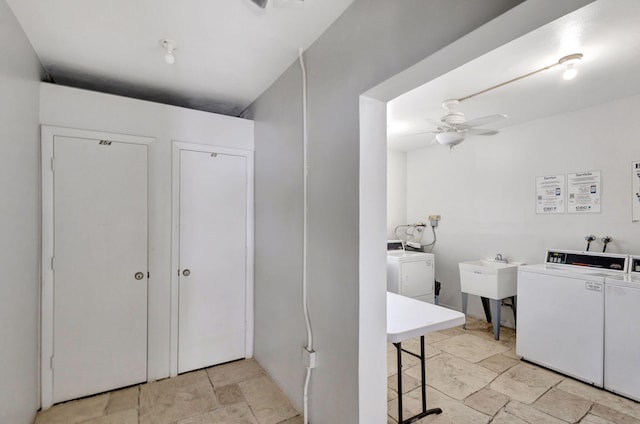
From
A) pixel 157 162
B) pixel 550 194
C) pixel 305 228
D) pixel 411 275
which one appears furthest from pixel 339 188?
pixel 550 194

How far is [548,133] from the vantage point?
11.1 ft

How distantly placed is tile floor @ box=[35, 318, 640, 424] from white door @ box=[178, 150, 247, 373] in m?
0.23

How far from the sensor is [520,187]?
361 cm

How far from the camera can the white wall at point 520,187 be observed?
2.87 metres

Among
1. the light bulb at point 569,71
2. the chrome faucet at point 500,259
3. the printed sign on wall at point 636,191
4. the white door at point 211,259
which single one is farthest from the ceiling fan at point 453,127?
the white door at point 211,259

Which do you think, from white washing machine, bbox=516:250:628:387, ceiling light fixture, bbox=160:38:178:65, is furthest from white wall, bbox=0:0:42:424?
white washing machine, bbox=516:250:628:387

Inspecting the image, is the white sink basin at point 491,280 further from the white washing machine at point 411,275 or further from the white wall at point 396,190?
the white wall at point 396,190

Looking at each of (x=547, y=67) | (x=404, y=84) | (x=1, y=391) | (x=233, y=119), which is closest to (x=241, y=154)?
(x=233, y=119)

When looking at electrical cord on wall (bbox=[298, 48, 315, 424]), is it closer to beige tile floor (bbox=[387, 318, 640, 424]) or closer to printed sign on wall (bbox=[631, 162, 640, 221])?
beige tile floor (bbox=[387, 318, 640, 424])

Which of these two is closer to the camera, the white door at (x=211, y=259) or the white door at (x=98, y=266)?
the white door at (x=98, y=266)

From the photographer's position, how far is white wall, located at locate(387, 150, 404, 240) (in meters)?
4.89

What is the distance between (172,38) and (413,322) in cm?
229

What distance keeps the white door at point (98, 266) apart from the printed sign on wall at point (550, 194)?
4031 millimetres

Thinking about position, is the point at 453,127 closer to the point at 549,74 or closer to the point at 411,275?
the point at 549,74
